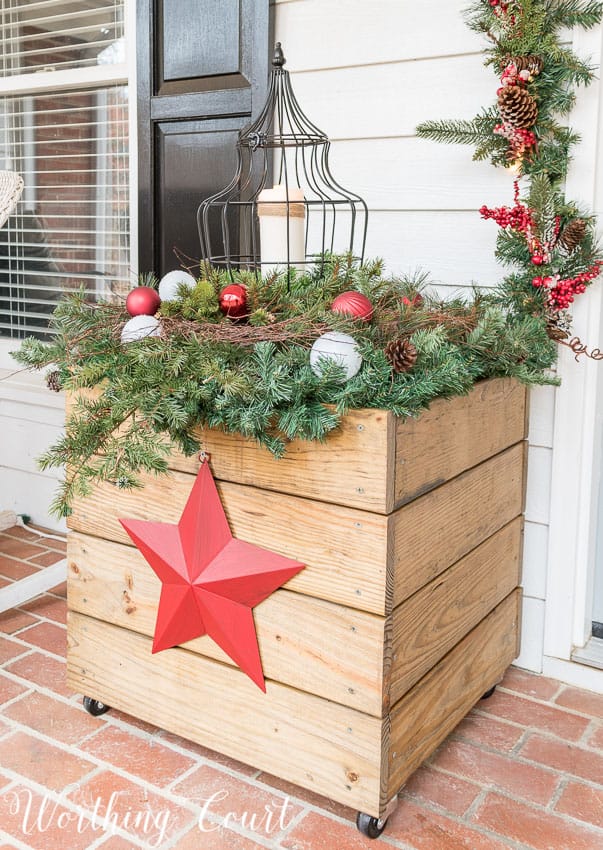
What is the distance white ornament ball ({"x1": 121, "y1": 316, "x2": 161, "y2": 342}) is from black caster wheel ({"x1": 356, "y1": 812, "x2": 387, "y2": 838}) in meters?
0.94

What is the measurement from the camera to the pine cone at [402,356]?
137 cm

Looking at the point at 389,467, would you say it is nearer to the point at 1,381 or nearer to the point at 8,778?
the point at 8,778

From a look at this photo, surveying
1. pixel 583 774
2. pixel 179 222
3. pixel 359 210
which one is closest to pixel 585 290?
pixel 359 210

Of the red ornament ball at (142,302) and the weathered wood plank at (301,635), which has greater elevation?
the red ornament ball at (142,302)

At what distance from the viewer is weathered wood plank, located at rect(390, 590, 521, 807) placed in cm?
151

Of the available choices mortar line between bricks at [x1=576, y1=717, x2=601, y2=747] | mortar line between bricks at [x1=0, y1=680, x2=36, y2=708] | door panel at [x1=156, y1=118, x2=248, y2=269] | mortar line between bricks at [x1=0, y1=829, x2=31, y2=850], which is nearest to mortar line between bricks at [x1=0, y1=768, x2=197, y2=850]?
mortar line between bricks at [x1=0, y1=829, x2=31, y2=850]

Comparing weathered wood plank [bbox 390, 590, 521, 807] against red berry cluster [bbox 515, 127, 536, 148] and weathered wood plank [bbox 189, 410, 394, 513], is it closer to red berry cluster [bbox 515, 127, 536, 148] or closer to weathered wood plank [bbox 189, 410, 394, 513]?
weathered wood plank [bbox 189, 410, 394, 513]

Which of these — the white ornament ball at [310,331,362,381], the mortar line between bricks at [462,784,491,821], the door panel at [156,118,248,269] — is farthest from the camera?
the door panel at [156,118,248,269]

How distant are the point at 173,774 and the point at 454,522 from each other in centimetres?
75

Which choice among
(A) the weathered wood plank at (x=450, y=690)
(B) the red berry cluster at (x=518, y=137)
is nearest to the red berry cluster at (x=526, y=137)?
(B) the red berry cluster at (x=518, y=137)

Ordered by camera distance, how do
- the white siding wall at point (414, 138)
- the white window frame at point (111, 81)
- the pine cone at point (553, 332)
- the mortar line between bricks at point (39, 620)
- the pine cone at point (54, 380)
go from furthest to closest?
the white window frame at point (111, 81) → the mortar line between bricks at point (39, 620) → the white siding wall at point (414, 138) → the pine cone at point (553, 332) → the pine cone at point (54, 380)

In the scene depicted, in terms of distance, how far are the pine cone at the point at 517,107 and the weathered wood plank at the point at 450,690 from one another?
3.60 feet

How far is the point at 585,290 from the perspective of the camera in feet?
6.35

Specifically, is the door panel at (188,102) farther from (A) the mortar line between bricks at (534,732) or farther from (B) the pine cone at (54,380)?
(A) the mortar line between bricks at (534,732)
